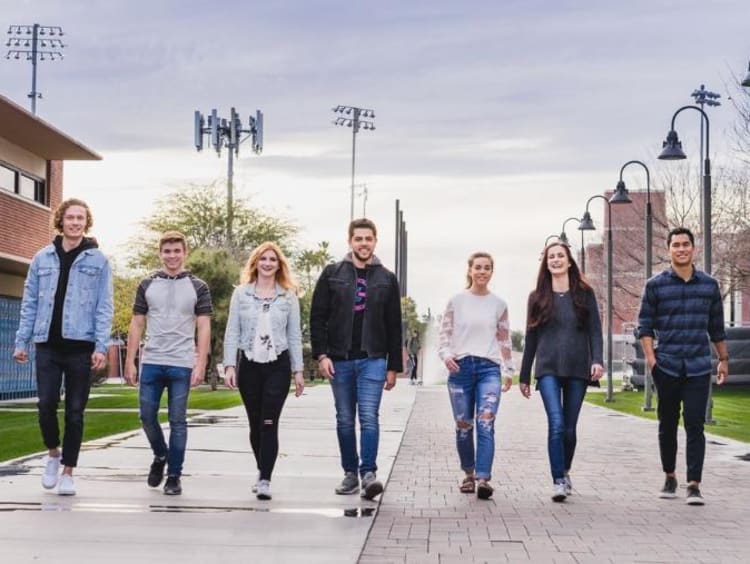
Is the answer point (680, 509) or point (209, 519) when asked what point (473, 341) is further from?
point (209, 519)

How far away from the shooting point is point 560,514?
8.90 meters

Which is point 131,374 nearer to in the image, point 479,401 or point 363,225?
point 363,225

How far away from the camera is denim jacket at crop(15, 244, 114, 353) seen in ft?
29.7

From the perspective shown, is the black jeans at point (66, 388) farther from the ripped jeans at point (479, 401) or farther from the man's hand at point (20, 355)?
the ripped jeans at point (479, 401)

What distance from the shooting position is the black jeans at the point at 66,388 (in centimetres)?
904

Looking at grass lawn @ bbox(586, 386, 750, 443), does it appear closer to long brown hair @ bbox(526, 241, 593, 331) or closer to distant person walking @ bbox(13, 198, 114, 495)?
long brown hair @ bbox(526, 241, 593, 331)

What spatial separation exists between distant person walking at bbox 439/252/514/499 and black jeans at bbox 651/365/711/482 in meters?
1.16

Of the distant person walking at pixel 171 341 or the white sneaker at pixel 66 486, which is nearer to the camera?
the white sneaker at pixel 66 486

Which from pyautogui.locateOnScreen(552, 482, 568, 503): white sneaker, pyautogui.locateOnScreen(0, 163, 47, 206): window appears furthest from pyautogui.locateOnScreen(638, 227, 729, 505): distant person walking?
pyautogui.locateOnScreen(0, 163, 47, 206): window

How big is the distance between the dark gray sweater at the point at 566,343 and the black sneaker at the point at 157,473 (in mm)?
2701

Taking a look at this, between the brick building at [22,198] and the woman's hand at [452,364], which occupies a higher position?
the brick building at [22,198]

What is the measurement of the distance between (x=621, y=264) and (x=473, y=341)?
62.8m

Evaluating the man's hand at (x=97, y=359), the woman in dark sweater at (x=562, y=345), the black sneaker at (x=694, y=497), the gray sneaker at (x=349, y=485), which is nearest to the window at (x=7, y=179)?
the man's hand at (x=97, y=359)

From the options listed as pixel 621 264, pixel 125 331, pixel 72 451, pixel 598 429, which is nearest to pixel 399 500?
pixel 72 451
